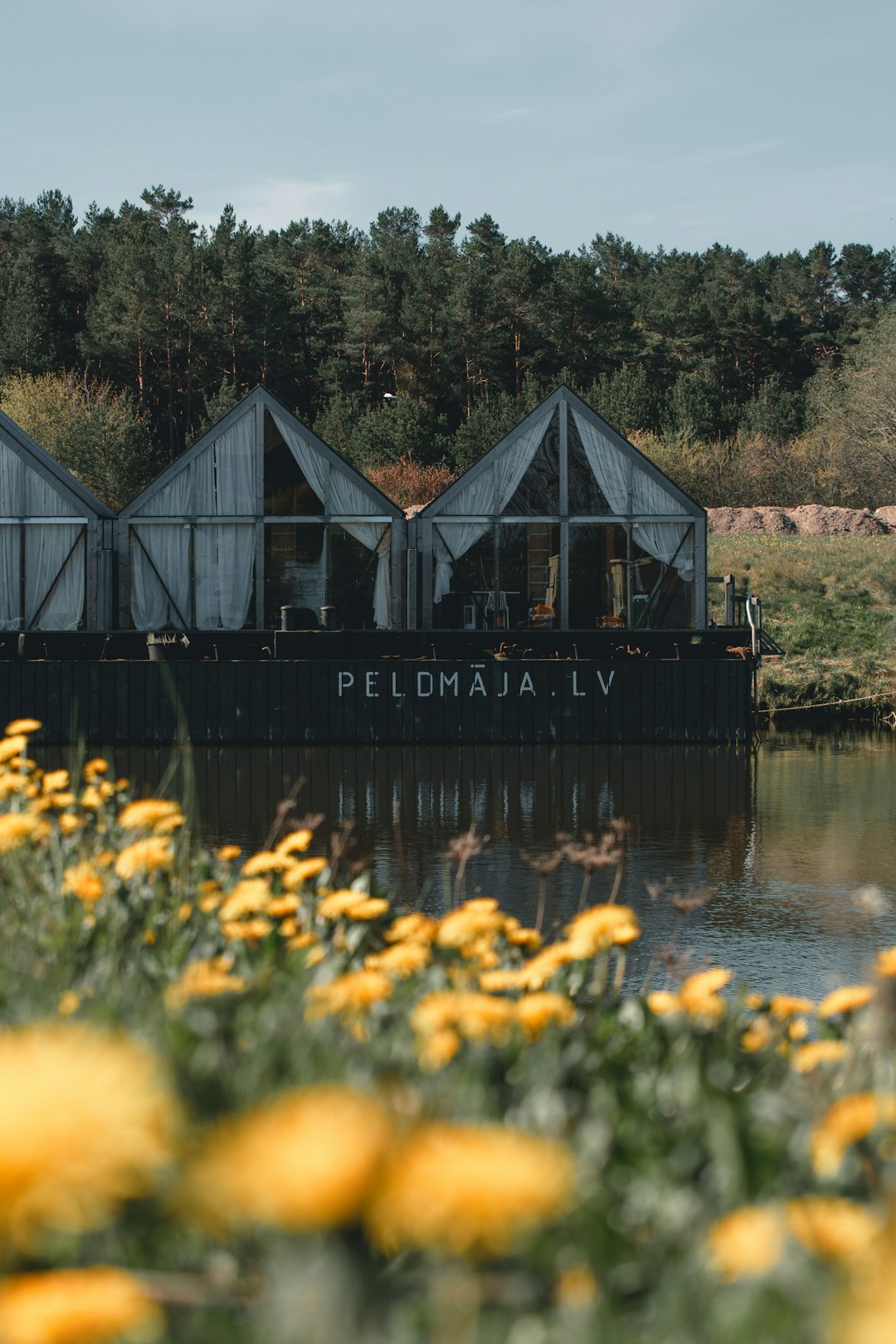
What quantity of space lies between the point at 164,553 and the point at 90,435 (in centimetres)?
3027

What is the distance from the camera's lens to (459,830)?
10.5 m

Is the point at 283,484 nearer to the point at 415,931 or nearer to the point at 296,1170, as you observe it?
the point at 415,931

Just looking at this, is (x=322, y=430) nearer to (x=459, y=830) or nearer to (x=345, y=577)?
(x=345, y=577)

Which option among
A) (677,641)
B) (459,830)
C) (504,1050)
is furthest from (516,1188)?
(677,641)

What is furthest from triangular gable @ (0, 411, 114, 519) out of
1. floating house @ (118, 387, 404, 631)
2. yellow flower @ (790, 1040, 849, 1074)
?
yellow flower @ (790, 1040, 849, 1074)

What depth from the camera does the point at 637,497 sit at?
21234 mm

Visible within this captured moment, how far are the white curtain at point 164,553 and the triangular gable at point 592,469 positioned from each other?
3945 millimetres

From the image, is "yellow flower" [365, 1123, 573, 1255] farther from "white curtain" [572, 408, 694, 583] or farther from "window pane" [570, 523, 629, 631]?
"white curtain" [572, 408, 694, 583]

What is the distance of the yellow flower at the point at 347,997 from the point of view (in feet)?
8.38

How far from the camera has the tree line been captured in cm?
5588

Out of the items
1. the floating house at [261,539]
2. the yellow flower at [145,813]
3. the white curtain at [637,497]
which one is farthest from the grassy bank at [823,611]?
the yellow flower at [145,813]

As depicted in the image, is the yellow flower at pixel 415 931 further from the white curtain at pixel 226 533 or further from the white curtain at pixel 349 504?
the white curtain at pixel 226 533

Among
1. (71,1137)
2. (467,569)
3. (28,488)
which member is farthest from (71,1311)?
(28,488)

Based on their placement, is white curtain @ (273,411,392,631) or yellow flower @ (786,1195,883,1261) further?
white curtain @ (273,411,392,631)
